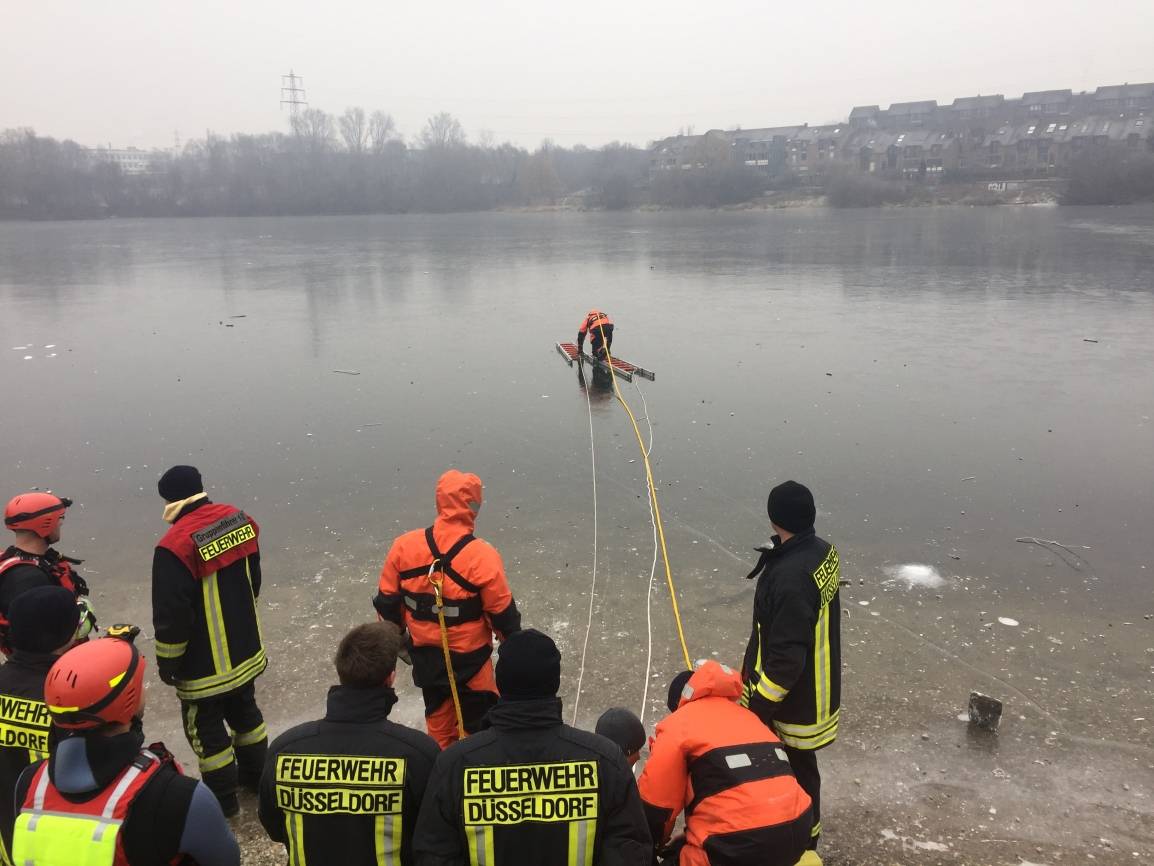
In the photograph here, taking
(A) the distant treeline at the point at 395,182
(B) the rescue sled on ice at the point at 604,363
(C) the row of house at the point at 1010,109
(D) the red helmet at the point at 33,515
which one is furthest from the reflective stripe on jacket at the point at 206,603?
(C) the row of house at the point at 1010,109

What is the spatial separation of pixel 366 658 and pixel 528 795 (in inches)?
25.2

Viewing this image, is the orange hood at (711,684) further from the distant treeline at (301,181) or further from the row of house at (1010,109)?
the row of house at (1010,109)

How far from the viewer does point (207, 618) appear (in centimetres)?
366

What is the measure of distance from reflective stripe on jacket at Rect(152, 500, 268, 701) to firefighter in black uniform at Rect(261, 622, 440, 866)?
1505 mm

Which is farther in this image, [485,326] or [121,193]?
[121,193]

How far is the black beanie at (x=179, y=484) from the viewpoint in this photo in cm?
368

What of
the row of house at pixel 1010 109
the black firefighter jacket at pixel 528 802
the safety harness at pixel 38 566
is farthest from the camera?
the row of house at pixel 1010 109

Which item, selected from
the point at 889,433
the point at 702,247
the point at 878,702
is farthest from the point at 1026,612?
the point at 702,247

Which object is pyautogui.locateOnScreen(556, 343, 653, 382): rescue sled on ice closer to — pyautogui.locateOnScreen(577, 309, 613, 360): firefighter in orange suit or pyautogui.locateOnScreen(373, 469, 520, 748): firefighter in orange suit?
pyautogui.locateOnScreen(577, 309, 613, 360): firefighter in orange suit

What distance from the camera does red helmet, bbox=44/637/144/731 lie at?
2023mm

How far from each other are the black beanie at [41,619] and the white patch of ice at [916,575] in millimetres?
5975

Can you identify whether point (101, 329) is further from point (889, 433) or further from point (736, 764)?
A: point (736, 764)

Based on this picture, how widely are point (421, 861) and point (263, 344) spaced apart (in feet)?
53.7

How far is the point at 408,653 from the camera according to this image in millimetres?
3643
